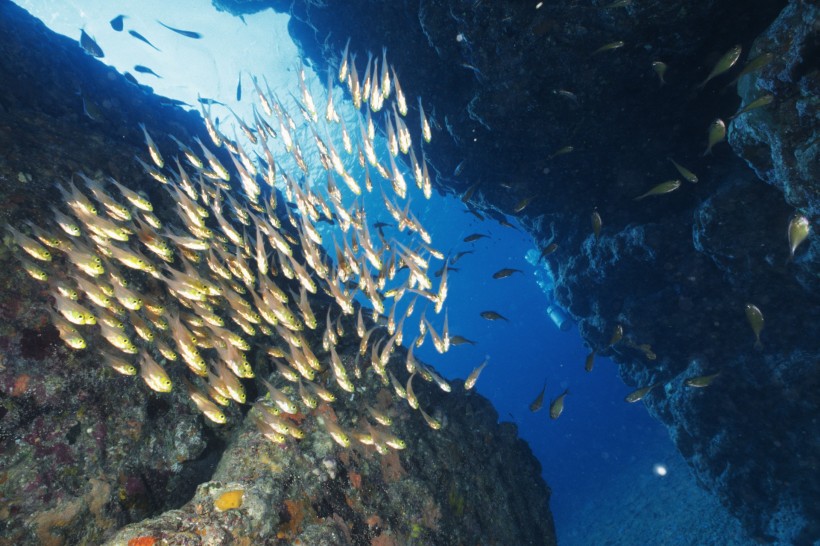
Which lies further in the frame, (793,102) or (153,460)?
(793,102)

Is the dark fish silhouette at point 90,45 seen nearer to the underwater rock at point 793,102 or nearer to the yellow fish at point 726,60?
the yellow fish at point 726,60

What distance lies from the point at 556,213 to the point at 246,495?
14.2 m

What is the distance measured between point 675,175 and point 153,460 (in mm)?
14299

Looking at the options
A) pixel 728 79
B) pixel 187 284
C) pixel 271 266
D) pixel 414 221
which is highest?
pixel 728 79

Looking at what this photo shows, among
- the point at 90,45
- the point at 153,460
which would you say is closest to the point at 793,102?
the point at 153,460

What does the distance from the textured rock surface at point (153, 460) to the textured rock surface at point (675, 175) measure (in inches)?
298

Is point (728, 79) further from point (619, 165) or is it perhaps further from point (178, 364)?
point (178, 364)

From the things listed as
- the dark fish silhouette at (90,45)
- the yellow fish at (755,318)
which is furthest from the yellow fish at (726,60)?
the dark fish silhouette at (90,45)

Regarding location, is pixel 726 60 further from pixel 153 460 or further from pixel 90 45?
pixel 90 45

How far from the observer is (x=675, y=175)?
451 inches

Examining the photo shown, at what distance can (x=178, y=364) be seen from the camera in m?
5.94

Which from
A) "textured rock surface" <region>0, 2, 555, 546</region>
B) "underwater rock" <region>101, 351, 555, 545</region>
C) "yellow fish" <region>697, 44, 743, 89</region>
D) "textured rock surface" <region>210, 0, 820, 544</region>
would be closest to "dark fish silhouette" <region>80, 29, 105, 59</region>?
"textured rock surface" <region>0, 2, 555, 546</region>

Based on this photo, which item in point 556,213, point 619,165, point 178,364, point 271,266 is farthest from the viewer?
point 556,213

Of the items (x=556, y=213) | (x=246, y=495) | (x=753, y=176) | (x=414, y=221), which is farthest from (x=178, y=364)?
(x=556, y=213)
